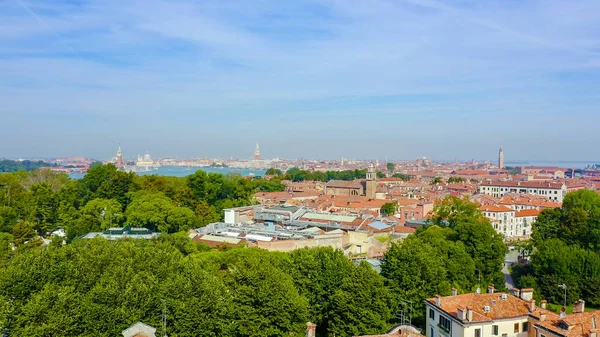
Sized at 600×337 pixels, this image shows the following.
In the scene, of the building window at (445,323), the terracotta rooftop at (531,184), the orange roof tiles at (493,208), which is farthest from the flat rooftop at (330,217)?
the terracotta rooftop at (531,184)

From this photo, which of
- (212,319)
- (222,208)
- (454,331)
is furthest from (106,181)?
(454,331)

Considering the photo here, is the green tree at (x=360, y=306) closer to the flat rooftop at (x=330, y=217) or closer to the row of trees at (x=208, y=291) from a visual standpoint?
the row of trees at (x=208, y=291)

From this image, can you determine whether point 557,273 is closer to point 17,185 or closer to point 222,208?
point 222,208

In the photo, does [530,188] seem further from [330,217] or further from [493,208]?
[330,217]

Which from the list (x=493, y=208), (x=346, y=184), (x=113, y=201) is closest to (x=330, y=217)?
(x=113, y=201)

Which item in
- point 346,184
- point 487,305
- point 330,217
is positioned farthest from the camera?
point 346,184

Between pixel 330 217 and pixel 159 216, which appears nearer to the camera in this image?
pixel 159 216
